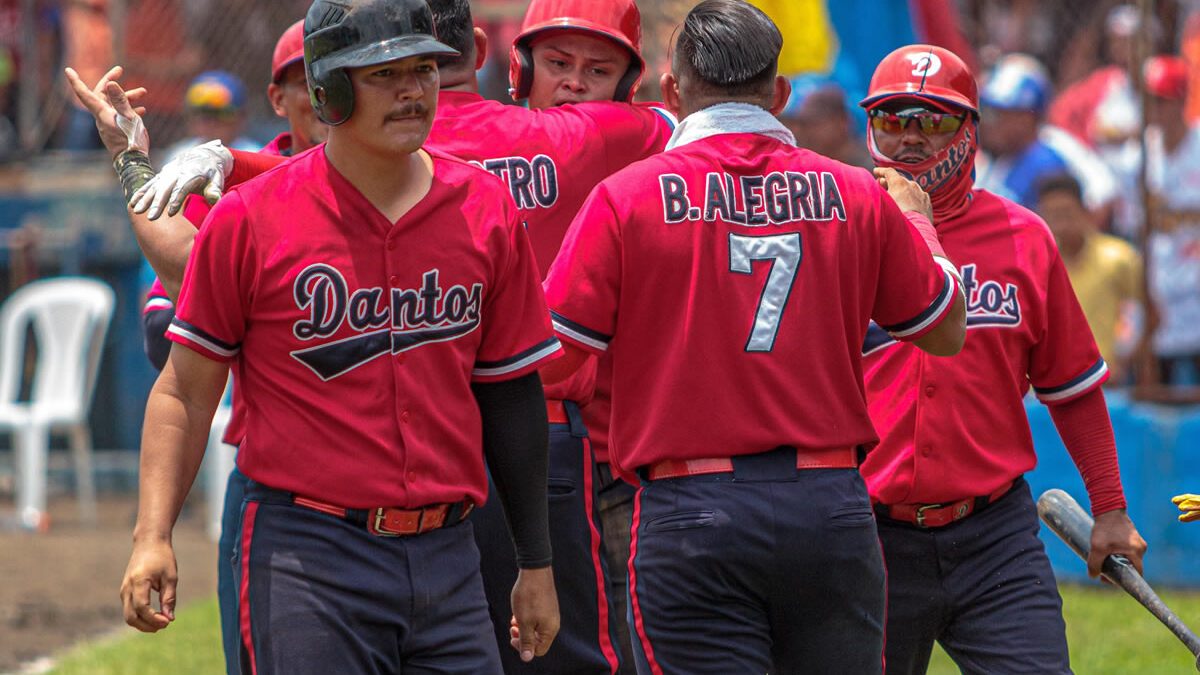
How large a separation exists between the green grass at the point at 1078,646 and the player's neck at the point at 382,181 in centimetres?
438

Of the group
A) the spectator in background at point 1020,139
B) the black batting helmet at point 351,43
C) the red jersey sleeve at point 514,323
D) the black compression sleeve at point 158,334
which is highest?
the black batting helmet at point 351,43

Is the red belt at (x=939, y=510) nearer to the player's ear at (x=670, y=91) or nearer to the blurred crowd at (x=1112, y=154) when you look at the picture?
the player's ear at (x=670, y=91)

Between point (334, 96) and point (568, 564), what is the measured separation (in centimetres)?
163

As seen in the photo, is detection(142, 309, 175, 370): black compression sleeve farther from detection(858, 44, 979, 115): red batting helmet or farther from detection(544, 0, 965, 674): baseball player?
detection(858, 44, 979, 115): red batting helmet

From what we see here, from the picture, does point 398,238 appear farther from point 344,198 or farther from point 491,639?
point 491,639

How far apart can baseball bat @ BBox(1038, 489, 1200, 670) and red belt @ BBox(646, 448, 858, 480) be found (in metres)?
1.09

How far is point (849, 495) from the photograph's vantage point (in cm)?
381

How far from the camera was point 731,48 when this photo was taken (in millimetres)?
3889

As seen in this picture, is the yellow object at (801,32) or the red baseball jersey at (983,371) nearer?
the red baseball jersey at (983,371)

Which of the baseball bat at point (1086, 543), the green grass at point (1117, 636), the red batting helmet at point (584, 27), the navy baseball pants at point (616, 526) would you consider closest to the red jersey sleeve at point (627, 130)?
the red batting helmet at point (584, 27)

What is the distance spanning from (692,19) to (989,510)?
1691 millimetres

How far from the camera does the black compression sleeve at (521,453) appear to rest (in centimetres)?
382

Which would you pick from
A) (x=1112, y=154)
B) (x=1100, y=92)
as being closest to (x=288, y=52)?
(x=1112, y=154)

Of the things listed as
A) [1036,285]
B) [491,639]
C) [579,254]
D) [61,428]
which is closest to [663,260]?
[579,254]
